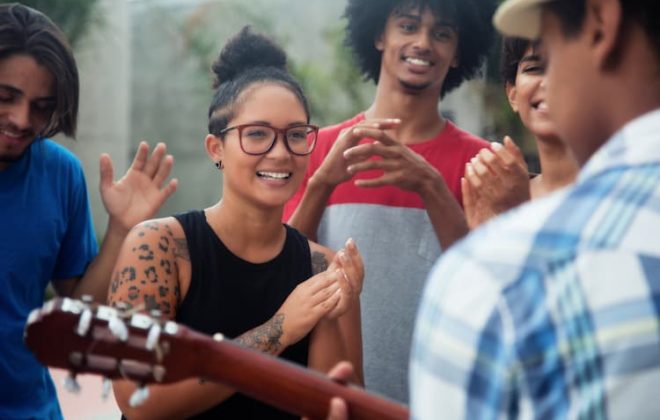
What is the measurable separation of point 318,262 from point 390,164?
0.39 meters

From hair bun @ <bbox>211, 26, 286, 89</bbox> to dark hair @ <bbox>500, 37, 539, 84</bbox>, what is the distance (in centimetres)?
75

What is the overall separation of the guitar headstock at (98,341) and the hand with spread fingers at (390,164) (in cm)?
134

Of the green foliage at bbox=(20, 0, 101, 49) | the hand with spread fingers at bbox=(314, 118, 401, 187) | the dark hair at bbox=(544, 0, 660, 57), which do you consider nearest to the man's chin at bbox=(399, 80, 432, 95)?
the hand with spread fingers at bbox=(314, 118, 401, 187)

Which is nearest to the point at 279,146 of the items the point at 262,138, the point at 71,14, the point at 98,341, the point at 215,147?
the point at 262,138

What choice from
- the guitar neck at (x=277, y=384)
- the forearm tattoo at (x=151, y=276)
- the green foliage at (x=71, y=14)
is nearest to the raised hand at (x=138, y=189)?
the forearm tattoo at (x=151, y=276)

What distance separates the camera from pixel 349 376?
72.4 inches

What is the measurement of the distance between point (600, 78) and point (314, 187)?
6.54ft

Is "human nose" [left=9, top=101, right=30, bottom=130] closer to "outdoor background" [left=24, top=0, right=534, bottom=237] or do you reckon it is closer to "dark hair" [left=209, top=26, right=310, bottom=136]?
"dark hair" [left=209, top=26, right=310, bottom=136]

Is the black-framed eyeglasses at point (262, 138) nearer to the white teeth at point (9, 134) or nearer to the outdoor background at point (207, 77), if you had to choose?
the white teeth at point (9, 134)

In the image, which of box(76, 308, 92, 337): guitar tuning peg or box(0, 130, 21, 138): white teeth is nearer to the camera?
box(76, 308, 92, 337): guitar tuning peg

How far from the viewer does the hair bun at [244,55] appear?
9.96 ft

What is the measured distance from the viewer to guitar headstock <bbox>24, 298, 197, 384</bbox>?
164cm

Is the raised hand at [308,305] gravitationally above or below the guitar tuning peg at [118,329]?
below

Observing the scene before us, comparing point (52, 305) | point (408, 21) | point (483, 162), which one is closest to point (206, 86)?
point (408, 21)
